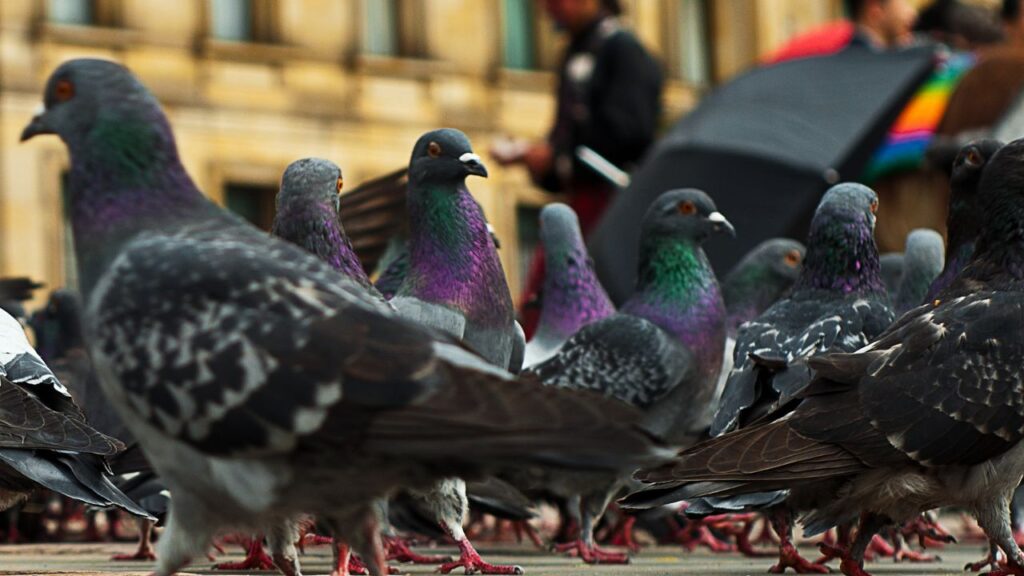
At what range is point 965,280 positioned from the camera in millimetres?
6945

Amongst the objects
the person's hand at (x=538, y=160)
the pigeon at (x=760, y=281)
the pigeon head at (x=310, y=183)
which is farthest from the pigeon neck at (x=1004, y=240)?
the person's hand at (x=538, y=160)

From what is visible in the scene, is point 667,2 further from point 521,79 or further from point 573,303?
point 573,303

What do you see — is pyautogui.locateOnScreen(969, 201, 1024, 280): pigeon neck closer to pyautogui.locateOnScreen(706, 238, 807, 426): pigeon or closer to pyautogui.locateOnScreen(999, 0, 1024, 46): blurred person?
pyautogui.locateOnScreen(706, 238, 807, 426): pigeon

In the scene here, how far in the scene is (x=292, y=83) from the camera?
2884cm

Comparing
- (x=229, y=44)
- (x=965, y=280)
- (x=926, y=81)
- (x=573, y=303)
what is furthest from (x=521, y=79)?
(x=965, y=280)

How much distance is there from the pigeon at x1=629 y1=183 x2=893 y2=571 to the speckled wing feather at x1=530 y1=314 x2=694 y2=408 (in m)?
0.49

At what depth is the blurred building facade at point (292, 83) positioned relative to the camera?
84.0ft

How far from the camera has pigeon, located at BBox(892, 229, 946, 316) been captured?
9.09 m

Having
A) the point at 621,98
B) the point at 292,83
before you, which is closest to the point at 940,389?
the point at 621,98

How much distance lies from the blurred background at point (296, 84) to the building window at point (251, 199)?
0.02 meters

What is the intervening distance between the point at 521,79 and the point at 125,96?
26047 millimetres

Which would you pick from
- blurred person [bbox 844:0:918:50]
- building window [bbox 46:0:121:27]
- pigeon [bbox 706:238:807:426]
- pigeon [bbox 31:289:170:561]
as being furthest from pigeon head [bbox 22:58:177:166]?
building window [bbox 46:0:121:27]

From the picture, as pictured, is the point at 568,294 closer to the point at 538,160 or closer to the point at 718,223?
the point at 718,223

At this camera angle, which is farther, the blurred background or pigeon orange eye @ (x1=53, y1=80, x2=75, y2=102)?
the blurred background
